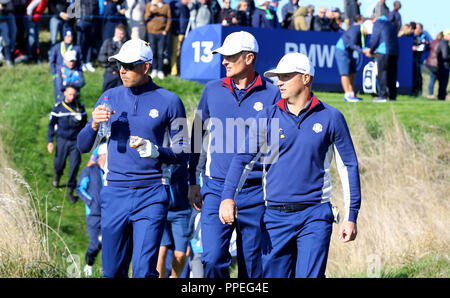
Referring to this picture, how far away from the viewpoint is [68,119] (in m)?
15.9

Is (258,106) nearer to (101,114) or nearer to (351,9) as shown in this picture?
(101,114)

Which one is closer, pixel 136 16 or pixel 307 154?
pixel 307 154

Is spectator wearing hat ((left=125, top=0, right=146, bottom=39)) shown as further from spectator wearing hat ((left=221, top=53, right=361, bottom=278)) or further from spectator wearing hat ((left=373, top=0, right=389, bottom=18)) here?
spectator wearing hat ((left=221, top=53, right=361, bottom=278))

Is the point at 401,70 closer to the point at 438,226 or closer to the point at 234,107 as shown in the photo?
the point at 438,226

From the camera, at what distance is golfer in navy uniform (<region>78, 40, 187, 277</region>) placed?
788 centimetres

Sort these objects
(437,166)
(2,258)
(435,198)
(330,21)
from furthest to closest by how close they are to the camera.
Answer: (330,21) → (437,166) → (435,198) → (2,258)

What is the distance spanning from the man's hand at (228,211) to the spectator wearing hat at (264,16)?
1403cm

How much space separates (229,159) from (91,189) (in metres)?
4.74

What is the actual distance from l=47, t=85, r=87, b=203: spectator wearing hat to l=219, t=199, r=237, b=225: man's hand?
8828 mm

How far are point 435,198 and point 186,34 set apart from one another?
9522mm

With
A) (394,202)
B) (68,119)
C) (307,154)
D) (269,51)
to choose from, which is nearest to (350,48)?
(269,51)

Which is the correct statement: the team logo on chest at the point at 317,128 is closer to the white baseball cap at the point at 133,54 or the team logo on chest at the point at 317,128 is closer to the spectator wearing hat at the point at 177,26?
the white baseball cap at the point at 133,54
